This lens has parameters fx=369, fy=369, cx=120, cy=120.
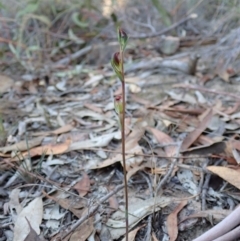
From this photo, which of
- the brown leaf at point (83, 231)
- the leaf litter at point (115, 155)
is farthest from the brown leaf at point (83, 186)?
the brown leaf at point (83, 231)

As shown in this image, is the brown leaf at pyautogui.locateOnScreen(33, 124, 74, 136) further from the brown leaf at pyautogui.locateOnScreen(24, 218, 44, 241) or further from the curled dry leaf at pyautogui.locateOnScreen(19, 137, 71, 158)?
the brown leaf at pyautogui.locateOnScreen(24, 218, 44, 241)

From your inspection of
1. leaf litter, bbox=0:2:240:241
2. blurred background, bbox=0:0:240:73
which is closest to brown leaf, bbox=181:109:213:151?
leaf litter, bbox=0:2:240:241

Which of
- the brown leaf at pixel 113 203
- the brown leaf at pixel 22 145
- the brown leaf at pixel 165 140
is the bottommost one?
the brown leaf at pixel 113 203

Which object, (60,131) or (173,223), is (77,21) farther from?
(173,223)

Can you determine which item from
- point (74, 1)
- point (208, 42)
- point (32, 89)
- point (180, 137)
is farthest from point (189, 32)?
point (180, 137)

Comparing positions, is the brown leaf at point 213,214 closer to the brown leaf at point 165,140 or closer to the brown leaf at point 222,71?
the brown leaf at point 165,140

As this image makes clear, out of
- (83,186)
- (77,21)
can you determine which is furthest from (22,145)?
(77,21)

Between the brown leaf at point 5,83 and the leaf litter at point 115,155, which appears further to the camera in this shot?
the brown leaf at point 5,83
